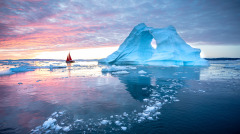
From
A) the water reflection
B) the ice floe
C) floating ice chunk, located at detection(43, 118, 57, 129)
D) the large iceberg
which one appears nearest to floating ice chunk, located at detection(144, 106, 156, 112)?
the ice floe

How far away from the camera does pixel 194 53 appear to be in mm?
25172

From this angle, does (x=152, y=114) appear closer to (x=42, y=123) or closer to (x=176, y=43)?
(x=42, y=123)

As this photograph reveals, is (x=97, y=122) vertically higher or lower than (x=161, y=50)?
lower

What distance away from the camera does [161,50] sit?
88.7 ft

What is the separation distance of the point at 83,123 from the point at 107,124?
600 millimetres

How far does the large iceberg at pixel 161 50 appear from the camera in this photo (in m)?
25.4

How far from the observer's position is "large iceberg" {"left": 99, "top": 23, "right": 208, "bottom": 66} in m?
25.4

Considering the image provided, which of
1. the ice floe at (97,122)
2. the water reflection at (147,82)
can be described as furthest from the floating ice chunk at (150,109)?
the water reflection at (147,82)

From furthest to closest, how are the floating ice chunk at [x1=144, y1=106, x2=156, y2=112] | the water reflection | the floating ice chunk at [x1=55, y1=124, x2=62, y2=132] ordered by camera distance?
the water reflection → the floating ice chunk at [x1=144, y1=106, x2=156, y2=112] → the floating ice chunk at [x1=55, y1=124, x2=62, y2=132]

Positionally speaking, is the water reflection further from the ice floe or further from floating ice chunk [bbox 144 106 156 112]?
the ice floe

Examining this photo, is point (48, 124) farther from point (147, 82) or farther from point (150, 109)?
point (147, 82)

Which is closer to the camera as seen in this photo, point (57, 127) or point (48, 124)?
point (57, 127)

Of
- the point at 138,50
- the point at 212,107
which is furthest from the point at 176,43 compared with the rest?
the point at 212,107

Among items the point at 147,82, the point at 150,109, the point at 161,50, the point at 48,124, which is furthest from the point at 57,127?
the point at 161,50
